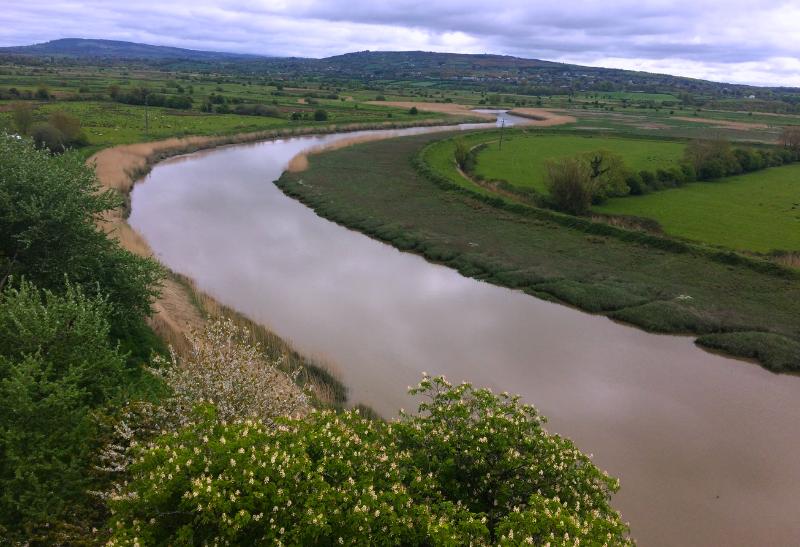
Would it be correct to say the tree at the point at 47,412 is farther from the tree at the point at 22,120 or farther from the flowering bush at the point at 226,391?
the tree at the point at 22,120

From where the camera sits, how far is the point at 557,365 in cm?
2128

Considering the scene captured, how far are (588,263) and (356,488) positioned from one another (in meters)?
26.0

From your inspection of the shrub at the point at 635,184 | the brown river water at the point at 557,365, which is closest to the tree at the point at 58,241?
the brown river water at the point at 557,365

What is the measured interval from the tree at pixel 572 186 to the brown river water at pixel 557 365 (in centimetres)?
1424

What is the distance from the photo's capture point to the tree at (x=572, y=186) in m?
40.3

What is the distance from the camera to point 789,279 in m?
28.0

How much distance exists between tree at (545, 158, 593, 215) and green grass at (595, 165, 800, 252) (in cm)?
184

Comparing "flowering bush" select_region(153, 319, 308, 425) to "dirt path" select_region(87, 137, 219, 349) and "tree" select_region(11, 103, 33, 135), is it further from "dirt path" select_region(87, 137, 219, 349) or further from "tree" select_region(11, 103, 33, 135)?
"tree" select_region(11, 103, 33, 135)

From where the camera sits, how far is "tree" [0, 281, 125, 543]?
8320 millimetres

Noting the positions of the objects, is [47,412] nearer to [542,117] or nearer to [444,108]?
[542,117]

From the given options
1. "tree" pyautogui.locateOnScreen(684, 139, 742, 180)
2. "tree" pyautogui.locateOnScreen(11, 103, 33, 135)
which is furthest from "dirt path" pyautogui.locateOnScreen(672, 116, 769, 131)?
"tree" pyautogui.locateOnScreen(11, 103, 33, 135)

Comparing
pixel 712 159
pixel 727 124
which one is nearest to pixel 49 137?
pixel 712 159

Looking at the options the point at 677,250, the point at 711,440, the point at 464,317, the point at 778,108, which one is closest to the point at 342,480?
the point at 711,440

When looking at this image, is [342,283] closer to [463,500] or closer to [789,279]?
[463,500]
